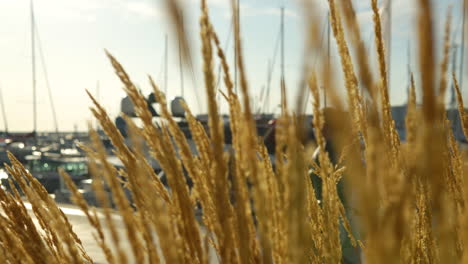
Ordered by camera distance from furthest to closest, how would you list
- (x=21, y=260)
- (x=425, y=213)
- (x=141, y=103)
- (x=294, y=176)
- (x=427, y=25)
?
(x=425, y=213), (x=21, y=260), (x=141, y=103), (x=294, y=176), (x=427, y=25)

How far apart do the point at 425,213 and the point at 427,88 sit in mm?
731

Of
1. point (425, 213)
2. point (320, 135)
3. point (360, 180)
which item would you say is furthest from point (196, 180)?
point (425, 213)

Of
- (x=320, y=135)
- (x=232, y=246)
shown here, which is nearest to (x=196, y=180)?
(x=232, y=246)

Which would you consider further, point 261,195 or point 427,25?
point 261,195

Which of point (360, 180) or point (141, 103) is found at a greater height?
point (141, 103)

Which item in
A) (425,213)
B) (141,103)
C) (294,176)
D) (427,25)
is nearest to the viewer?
(427,25)

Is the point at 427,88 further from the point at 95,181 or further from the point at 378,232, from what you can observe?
the point at 95,181

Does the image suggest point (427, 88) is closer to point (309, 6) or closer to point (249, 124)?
point (309, 6)

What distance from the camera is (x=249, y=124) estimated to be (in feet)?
2.03

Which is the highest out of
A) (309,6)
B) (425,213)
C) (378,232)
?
(309,6)

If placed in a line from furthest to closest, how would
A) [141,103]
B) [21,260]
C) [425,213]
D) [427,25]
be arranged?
[425,213] < [21,260] < [141,103] < [427,25]

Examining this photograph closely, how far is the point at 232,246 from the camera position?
0.72 meters

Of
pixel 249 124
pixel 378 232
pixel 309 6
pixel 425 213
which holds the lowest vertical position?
pixel 425 213

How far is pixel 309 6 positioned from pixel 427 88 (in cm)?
15
